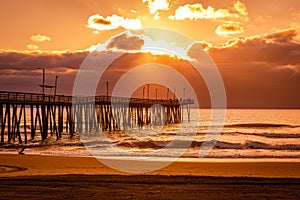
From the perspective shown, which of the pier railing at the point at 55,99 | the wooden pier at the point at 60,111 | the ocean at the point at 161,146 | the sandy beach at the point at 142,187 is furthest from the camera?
the wooden pier at the point at 60,111

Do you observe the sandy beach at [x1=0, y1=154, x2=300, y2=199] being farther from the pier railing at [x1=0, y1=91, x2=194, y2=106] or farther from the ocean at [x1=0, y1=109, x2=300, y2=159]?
the pier railing at [x1=0, y1=91, x2=194, y2=106]

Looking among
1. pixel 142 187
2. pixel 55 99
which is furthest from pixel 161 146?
pixel 142 187

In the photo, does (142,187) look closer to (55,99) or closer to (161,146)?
(161,146)

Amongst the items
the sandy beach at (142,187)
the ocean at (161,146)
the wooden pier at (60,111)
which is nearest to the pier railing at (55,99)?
the wooden pier at (60,111)

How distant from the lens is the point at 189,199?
31.3ft

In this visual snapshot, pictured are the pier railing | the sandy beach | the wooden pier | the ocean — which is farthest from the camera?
the wooden pier

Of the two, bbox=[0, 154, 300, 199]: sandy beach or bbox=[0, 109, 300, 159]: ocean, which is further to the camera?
bbox=[0, 109, 300, 159]: ocean

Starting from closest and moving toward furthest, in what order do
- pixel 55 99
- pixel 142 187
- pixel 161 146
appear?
pixel 142 187 → pixel 161 146 → pixel 55 99

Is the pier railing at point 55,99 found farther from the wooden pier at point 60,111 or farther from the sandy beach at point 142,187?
the sandy beach at point 142,187

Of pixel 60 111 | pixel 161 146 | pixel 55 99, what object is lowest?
pixel 161 146

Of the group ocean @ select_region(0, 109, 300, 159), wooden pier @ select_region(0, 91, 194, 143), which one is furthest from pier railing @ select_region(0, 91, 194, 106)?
ocean @ select_region(0, 109, 300, 159)

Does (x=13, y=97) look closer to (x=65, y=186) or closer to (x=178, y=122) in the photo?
(x=65, y=186)

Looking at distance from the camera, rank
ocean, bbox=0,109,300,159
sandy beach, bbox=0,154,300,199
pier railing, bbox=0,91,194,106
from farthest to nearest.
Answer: pier railing, bbox=0,91,194,106 → ocean, bbox=0,109,300,159 → sandy beach, bbox=0,154,300,199

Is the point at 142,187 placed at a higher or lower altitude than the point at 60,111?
lower
